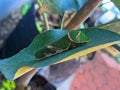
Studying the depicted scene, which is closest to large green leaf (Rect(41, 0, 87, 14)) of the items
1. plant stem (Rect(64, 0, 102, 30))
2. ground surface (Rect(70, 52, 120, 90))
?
plant stem (Rect(64, 0, 102, 30))

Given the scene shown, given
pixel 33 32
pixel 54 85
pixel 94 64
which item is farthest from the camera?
pixel 94 64

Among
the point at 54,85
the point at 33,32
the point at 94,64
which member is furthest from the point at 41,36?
the point at 94,64

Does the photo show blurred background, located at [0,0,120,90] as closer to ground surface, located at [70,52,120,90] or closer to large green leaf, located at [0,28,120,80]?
ground surface, located at [70,52,120,90]

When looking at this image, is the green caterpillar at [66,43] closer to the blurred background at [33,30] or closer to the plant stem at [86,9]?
the plant stem at [86,9]

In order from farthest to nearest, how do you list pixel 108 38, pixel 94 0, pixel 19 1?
1. pixel 19 1
2. pixel 94 0
3. pixel 108 38

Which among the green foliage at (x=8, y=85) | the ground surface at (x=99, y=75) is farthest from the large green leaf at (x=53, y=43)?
the ground surface at (x=99, y=75)

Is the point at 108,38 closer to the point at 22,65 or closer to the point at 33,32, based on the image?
the point at 22,65

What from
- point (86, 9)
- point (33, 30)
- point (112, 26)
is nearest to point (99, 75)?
point (33, 30)
